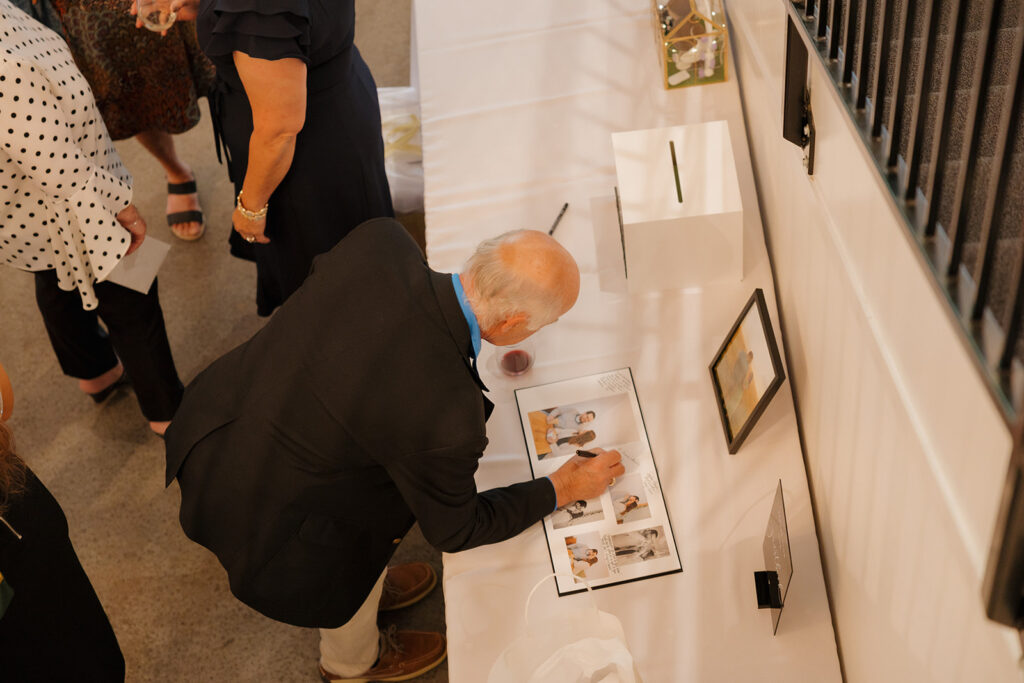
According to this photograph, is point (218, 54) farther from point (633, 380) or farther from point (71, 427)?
point (71, 427)

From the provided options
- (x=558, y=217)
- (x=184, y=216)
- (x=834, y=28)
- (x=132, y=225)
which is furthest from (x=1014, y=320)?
(x=184, y=216)

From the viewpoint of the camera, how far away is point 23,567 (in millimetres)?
1691

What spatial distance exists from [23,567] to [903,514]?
1.51 meters

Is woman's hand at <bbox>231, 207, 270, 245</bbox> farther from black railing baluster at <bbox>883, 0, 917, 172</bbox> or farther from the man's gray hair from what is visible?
black railing baluster at <bbox>883, 0, 917, 172</bbox>

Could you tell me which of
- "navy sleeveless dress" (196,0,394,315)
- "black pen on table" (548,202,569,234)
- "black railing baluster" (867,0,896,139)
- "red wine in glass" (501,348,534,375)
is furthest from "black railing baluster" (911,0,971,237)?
"navy sleeveless dress" (196,0,394,315)

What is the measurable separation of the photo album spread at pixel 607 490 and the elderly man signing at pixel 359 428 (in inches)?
2.2

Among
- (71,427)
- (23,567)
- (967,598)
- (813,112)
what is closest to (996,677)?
(967,598)

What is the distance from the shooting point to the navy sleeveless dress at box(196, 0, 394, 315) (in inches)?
78.8

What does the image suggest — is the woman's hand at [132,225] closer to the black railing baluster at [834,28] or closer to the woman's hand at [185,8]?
the woman's hand at [185,8]

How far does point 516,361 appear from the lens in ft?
6.93

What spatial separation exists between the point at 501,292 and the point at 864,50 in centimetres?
70

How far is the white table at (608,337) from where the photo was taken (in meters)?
1.75

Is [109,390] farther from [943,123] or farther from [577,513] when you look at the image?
[943,123]

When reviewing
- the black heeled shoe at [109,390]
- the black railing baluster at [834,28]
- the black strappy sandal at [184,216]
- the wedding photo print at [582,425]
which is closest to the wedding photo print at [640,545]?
the wedding photo print at [582,425]
